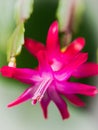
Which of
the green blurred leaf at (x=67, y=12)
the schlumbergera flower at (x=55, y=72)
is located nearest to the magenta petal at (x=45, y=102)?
the schlumbergera flower at (x=55, y=72)

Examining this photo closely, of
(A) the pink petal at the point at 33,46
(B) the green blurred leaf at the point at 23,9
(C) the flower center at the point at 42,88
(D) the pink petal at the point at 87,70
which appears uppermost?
(B) the green blurred leaf at the point at 23,9

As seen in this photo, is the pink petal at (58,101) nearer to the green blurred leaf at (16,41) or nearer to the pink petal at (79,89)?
the pink petal at (79,89)

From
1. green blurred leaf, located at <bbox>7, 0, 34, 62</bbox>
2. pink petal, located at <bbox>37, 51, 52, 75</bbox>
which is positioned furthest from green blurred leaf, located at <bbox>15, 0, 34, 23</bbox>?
pink petal, located at <bbox>37, 51, 52, 75</bbox>

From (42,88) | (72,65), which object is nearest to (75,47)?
(72,65)

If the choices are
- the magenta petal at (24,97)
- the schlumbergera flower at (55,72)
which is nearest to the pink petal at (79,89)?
the schlumbergera flower at (55,72)

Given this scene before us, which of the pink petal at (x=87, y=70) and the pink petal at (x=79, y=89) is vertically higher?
the pink petal at (x=87, y=70)

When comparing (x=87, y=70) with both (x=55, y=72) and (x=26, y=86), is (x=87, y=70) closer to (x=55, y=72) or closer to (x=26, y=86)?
(x=55, y=72)
